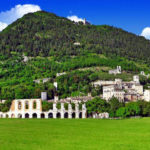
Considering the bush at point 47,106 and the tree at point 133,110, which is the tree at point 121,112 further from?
the bush at point 47,106

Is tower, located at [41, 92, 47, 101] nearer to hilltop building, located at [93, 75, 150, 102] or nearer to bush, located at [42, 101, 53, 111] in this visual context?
bush, located at [42, 101, 53, 111]

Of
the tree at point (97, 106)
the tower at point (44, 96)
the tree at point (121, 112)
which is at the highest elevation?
the tower at point (44, 96)

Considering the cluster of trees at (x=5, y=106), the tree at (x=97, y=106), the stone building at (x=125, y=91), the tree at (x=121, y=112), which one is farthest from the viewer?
the stone building at (x=125, y=91)

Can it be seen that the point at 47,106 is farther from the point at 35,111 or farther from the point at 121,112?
the point at 121,112

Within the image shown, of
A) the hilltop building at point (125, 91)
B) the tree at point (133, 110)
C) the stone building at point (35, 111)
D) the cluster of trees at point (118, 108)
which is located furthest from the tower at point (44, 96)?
the tree at point (133, 110)

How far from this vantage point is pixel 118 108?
340ft

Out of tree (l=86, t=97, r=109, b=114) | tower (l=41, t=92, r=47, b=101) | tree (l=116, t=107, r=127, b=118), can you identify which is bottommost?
tree (l=116, t=107, r=127, b=118)

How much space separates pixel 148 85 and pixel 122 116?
235 feet

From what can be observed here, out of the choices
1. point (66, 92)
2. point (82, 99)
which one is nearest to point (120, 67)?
point (66, 92)

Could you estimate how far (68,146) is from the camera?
3048 cm

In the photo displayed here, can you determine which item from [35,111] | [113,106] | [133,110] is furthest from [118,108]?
[35,111]

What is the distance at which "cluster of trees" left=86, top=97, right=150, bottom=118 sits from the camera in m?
96.1

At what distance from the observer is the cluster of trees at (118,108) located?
96.1 metres

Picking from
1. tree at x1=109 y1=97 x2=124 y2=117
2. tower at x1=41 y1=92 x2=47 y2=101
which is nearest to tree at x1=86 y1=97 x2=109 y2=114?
tree at x1=109 y1=97 x2=124 y2=117
